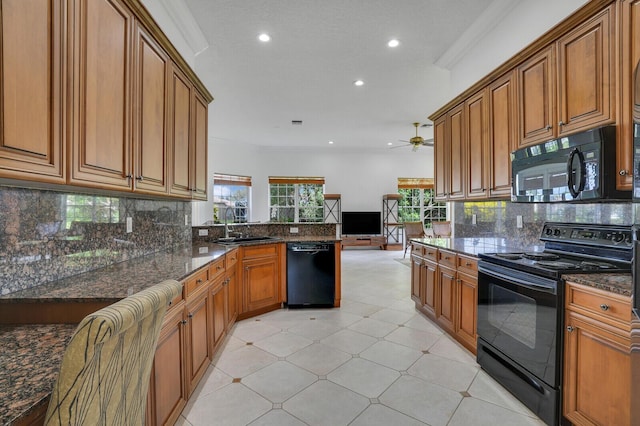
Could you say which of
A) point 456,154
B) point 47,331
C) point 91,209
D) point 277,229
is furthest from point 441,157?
point 47,331

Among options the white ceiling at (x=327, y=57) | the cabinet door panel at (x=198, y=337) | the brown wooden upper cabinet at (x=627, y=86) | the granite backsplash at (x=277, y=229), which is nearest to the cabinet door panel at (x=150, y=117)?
the cabinet door panel at (x=198, y=337)

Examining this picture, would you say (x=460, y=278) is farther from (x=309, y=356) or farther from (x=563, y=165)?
(x=309, y=356)

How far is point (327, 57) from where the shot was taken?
3.54 meters

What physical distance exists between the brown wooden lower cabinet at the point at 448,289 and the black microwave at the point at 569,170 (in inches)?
27.7

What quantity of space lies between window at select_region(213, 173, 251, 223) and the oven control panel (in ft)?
21.4

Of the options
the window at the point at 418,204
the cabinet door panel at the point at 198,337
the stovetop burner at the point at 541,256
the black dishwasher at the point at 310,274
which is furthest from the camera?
the window at the point at 418,204

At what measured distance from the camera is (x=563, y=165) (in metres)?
1.92

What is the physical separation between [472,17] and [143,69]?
9.29ft

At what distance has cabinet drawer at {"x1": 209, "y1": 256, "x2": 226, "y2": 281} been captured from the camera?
2.26m

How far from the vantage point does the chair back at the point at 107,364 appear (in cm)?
61

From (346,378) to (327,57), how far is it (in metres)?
3.32

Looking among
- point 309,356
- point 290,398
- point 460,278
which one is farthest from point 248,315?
point 460,278

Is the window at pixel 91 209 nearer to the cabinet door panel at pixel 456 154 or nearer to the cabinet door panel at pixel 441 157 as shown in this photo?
the cabinet door panel at pixel 456 154

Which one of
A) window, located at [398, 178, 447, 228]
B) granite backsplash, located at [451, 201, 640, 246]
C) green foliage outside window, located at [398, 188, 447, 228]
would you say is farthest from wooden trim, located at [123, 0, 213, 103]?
green foliage outside window, located at [398, 188, 447, 228]
